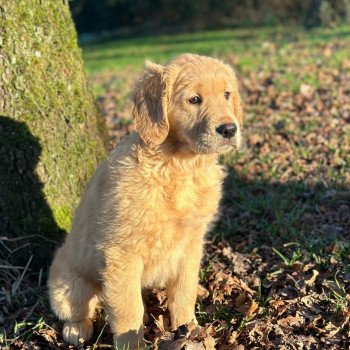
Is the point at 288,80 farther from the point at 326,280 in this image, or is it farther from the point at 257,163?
the point at 326,280

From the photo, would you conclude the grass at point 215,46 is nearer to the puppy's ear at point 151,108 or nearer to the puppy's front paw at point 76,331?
the puppy's ear at point 151,108

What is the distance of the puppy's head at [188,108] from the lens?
11.6ft

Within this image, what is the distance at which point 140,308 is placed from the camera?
371 cm

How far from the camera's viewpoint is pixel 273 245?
493cm

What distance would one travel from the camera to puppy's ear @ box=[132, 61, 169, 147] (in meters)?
3.60

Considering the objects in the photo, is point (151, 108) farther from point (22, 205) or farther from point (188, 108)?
point (22, 205)

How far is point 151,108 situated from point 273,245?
1934 mm

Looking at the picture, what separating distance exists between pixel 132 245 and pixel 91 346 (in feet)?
2.89

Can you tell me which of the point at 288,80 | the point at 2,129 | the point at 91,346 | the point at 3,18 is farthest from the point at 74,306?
the point at 288,80

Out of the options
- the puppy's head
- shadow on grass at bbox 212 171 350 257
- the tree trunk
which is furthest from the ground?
the puppy's head

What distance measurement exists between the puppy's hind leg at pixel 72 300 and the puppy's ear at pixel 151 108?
1191mm

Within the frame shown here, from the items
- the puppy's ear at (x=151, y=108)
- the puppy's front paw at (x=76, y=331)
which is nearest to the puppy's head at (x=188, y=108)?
the puppy's ear at (x=151, y=108)

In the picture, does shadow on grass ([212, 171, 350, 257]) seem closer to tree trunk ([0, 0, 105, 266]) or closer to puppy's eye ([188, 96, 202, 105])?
tree trunk ([0, 0, 105, 266])

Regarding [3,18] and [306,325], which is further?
[3,18]
